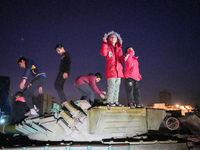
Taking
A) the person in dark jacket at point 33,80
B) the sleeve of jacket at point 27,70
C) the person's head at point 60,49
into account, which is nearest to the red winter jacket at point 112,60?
the person's head at point 60,49

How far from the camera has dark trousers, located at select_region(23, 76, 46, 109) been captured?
428cm

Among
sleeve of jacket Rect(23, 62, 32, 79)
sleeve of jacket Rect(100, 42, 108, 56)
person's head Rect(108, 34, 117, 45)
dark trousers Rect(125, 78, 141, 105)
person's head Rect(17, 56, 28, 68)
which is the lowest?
dark trousers Rect(125, 78, 141, 105)

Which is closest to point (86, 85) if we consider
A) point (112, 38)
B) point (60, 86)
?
point (60, 86)

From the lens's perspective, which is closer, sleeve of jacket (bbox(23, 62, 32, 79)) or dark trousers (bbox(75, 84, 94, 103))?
sleeve of jacket (bbox(23, 62, 32, 79))

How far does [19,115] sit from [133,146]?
5074 millimetres

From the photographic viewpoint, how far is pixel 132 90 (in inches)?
181

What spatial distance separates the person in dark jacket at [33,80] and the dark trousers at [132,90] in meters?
2.71

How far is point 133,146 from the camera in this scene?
121 inches

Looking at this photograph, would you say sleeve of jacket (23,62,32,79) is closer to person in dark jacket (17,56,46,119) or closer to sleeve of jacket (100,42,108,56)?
person in dark jacket (17,56,46,119)

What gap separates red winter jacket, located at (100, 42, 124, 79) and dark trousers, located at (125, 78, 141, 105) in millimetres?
339

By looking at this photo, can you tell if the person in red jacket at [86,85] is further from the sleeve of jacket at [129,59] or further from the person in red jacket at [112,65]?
the sleeve of jacket at [129,59]

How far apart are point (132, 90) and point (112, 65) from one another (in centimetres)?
102

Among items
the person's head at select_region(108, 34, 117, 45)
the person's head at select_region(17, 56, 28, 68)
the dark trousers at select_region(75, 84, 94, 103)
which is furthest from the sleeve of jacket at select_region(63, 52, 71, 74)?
the person's head at select_region(108, 34, 117, 45)

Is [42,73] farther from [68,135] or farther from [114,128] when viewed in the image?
[114,128]
